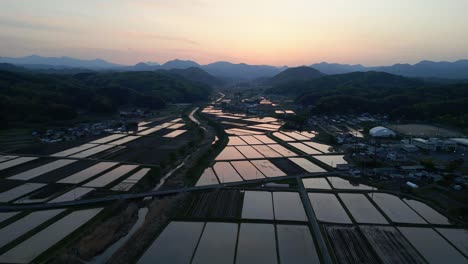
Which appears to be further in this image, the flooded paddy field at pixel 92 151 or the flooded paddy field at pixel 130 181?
the flooded paddy field at pixel 92 151

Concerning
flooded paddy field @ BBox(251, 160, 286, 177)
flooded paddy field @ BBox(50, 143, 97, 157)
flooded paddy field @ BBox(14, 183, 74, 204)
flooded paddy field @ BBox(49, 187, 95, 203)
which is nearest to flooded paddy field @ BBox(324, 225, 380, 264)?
flooded paddy field @ BBox(251, 160, 286, 177)

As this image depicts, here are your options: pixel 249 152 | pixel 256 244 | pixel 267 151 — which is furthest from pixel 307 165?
pixel 256 244

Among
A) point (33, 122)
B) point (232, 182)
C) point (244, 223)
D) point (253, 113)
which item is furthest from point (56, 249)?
point (253, 113)

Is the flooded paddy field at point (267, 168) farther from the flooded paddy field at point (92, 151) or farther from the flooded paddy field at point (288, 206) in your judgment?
the flooded paddy field at point (92, 151)

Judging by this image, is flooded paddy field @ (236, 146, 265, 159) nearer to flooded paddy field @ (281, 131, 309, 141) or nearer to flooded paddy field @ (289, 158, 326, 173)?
flooded paddy field @ (289, 158, 326, 173)

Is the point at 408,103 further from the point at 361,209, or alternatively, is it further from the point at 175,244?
the point at 175,244

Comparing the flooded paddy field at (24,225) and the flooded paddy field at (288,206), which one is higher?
the flooded paddy field at (24,225)

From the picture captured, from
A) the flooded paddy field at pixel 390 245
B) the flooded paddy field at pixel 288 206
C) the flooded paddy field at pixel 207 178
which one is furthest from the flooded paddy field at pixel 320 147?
the flooded paddy field at pixel 390 245
